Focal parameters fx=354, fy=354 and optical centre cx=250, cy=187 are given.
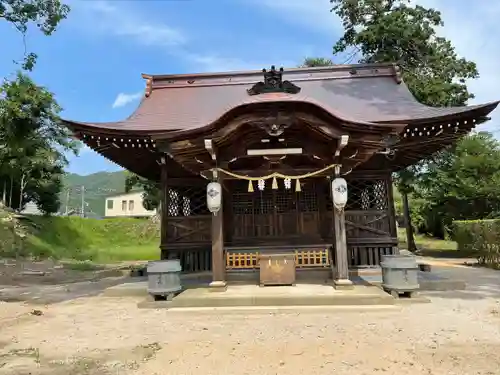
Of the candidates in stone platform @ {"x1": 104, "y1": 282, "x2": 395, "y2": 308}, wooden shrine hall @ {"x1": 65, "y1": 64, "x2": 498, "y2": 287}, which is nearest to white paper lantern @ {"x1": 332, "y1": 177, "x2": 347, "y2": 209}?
wooden shrine hall @ {"x1": 65, "y1": 64, "x2": 498, "y2": 287}

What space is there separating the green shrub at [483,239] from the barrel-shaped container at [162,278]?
12.0 metres

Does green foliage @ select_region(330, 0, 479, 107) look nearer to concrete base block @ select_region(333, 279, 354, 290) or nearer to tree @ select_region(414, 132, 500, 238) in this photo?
tree @ select_region(414, 132, 500, 238)

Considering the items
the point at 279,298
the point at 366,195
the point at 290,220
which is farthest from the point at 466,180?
the point at 279,298

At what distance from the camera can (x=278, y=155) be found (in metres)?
8.05

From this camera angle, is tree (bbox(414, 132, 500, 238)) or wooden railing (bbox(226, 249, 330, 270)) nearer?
wooden railing (bbox(226, 249, 330, 270))

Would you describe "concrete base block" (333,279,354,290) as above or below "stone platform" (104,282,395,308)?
above

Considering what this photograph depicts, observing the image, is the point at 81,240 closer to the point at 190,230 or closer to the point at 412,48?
the point at 190,230

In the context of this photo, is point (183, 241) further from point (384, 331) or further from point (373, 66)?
point (373, 66)

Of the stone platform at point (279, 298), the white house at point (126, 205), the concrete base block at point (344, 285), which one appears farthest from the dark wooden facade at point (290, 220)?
the white house at point (126, 205)

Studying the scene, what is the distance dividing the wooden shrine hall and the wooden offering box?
186mm

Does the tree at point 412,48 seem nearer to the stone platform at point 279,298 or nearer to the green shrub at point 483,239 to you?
the green shrub at point 483,239

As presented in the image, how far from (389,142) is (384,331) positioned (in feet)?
12.8

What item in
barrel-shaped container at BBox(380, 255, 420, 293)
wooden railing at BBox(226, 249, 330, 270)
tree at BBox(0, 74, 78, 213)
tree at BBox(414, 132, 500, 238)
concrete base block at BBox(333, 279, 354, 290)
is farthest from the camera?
tree at BBox(414, 132, 500, 238)

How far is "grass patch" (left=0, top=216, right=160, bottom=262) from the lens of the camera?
1977 centimetres
